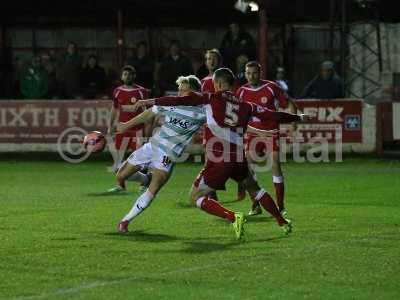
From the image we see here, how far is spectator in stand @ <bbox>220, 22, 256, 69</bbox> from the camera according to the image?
25.2 meters

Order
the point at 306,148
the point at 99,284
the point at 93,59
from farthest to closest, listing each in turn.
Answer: the point at 93,59 < the point at 306,148 < the point at 99,284

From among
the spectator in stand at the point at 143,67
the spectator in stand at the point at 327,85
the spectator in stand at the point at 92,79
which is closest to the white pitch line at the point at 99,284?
the spectator in stand at the point at 327,85

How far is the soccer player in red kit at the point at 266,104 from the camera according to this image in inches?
579

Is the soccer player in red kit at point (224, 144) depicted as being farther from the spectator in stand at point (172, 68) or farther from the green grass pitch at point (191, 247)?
the spectator in stand at point (172, 68)

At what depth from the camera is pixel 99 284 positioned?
9.09 metres

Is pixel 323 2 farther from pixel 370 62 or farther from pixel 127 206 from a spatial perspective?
pixel 127 206

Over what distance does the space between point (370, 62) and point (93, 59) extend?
6.97m

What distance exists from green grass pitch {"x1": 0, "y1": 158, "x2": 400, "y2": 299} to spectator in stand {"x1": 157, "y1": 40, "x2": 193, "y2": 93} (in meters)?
6.54

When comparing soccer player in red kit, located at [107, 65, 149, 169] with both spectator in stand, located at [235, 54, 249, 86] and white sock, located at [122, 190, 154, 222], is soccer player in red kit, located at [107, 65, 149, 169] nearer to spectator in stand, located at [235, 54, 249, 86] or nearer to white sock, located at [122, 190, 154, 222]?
spectator in stand, located at [235, 54, 249, 86]

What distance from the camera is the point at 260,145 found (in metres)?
15.0

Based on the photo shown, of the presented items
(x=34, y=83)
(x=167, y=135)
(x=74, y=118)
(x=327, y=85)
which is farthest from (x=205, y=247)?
(x=34, y=83)

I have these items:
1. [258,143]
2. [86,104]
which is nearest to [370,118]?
[86,104]

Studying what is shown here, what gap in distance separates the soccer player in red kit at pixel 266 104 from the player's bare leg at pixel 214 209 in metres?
2.52

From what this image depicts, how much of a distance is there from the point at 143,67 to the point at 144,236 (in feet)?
45.4
